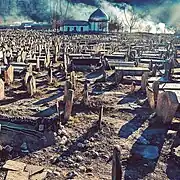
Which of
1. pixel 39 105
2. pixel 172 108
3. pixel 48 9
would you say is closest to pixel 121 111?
pixel 172 108

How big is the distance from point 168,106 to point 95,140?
2761mm

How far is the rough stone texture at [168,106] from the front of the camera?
1083 centimetres

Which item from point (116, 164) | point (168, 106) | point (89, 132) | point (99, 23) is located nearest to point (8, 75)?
point (89, 132)

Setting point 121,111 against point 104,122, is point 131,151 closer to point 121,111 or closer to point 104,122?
point 104,122

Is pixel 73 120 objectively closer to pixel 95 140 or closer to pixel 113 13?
pixel 95 140

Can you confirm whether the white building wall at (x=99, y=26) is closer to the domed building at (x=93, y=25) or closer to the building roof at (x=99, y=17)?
the domed building at (x=93, y=25)

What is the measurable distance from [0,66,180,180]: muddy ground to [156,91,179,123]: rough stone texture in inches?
9.6

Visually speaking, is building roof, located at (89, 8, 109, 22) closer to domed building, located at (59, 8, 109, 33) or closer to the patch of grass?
domed building, located at (59, 8, 109, 33)

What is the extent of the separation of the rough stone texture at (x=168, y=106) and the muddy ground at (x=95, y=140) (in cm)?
24

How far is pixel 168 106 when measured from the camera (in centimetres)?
1098

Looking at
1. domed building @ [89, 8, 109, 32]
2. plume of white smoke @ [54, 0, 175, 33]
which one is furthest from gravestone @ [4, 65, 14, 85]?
plume of white smoke @ [54, 0, 175, 33]

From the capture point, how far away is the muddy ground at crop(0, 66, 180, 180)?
27.0ft

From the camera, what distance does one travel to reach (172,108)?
35.6 feet

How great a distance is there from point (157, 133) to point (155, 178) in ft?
8.81
